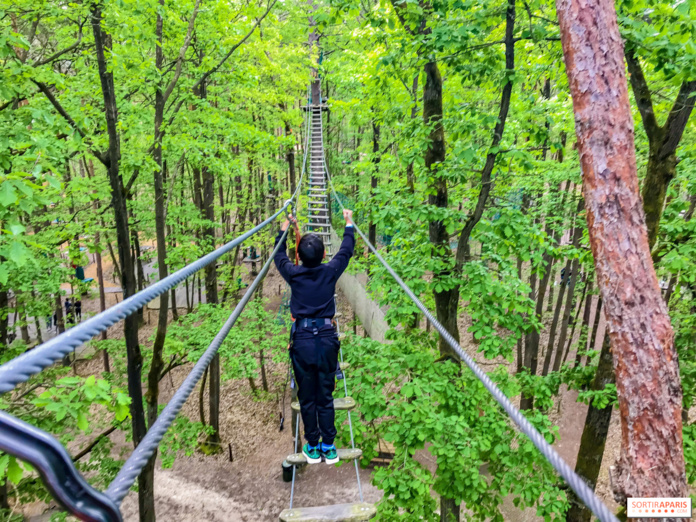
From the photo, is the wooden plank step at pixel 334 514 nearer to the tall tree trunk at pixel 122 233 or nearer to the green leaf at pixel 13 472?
the green leaf at pixel 13 472

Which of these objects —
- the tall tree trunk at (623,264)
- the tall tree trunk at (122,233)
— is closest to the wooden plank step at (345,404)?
the tall tree trunk at (623,264)

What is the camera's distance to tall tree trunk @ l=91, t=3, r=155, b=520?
4.67 metres

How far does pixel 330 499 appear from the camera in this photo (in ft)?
30.5

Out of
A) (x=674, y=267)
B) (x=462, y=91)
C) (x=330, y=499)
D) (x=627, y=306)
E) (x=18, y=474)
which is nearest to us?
(x=18, y=474)

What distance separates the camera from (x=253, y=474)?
10266mm

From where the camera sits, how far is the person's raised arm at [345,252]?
3268mm

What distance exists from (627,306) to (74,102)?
6.32 m

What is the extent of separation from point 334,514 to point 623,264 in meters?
2.76

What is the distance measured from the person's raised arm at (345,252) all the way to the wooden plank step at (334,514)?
1.86 meters

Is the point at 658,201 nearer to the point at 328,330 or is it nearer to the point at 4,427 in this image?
the point at 328,330

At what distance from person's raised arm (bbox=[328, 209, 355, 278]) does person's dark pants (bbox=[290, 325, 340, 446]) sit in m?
0.49

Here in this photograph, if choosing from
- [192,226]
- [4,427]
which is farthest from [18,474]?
[192,226]

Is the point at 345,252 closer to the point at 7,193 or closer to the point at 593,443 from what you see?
the point at 7,193

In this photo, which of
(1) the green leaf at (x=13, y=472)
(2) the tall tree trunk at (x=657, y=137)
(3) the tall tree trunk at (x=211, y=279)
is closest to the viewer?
(1) the green leaf at (x=13, y=472)
